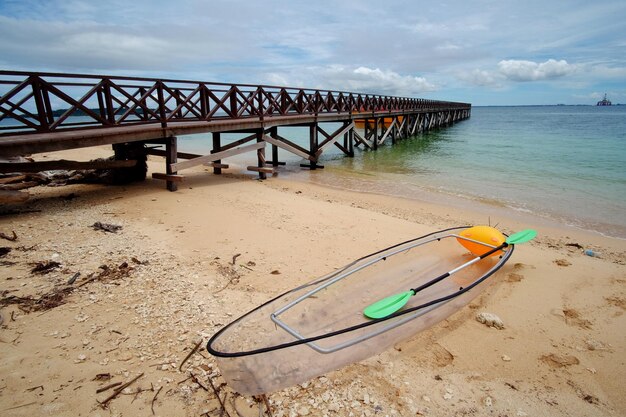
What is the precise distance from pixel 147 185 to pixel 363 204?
6722mm

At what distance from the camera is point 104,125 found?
9.03m

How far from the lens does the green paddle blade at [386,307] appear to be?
12.7 feet

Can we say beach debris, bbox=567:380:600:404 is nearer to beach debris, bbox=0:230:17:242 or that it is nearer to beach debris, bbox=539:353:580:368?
beach debris, bbox=539:353:580:368

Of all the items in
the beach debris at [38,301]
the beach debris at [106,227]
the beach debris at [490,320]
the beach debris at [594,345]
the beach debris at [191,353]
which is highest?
the beach debris at [106,227]

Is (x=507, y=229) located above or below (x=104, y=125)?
below

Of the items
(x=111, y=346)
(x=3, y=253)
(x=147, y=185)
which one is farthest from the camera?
(x=147, y=185)

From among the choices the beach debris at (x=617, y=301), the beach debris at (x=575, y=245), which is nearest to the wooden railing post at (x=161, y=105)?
the beach debris at (x=617, y=301)

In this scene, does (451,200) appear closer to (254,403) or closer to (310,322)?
(310,322)

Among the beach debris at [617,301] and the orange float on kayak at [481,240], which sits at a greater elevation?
the orange float on kayak at [481,240]

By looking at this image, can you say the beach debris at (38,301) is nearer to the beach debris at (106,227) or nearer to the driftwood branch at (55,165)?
the beach debris at (106,227)

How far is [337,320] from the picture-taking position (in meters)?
4.04

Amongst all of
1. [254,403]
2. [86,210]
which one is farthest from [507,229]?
[86,210]

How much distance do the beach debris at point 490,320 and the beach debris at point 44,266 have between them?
19.3 ft

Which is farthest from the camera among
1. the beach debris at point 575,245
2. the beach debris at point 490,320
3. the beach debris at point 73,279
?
the beach debris at point 575,245
